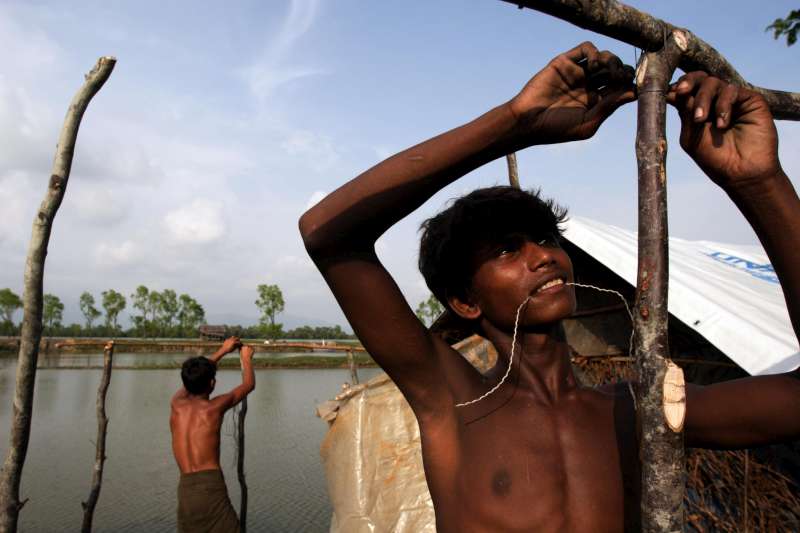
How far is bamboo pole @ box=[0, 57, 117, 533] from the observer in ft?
10.6

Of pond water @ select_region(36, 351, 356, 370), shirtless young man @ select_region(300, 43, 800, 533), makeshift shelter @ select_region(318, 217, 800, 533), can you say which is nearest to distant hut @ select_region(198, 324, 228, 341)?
pond water @ select_region(36, 351, 356, 370)

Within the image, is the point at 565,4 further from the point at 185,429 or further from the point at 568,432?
the point at 185,429

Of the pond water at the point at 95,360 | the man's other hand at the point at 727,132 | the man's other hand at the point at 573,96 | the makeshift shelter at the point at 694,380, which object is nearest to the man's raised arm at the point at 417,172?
the man's other hand at the point at 573,96

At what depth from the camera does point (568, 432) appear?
1379mm

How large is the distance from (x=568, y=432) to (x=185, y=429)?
14.0 feet

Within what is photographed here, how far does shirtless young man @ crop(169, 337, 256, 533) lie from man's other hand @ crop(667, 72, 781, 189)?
4.42 metres

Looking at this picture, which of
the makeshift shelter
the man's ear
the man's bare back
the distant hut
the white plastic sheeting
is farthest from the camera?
the distant hut

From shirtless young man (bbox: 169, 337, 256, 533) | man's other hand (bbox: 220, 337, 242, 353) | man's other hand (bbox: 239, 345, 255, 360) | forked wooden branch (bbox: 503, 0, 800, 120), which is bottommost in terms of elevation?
shirtless young man (bbox: 169, 337, 256, 533)

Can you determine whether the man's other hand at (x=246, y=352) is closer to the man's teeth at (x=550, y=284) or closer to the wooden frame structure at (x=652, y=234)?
the man's teeth at (x=550, y=284)

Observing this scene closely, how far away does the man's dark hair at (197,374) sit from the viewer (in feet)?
15.7

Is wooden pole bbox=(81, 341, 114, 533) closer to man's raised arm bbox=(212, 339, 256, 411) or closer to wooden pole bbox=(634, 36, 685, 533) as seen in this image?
man's raised arm bbox=(212, 339, 256, 411)

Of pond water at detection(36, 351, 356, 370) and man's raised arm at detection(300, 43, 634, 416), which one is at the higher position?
pond water at detection(36, 351, 356, 370)

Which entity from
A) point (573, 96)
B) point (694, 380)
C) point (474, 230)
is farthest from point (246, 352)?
point (573, 96)

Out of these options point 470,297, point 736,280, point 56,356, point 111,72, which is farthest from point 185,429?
point 56,356
